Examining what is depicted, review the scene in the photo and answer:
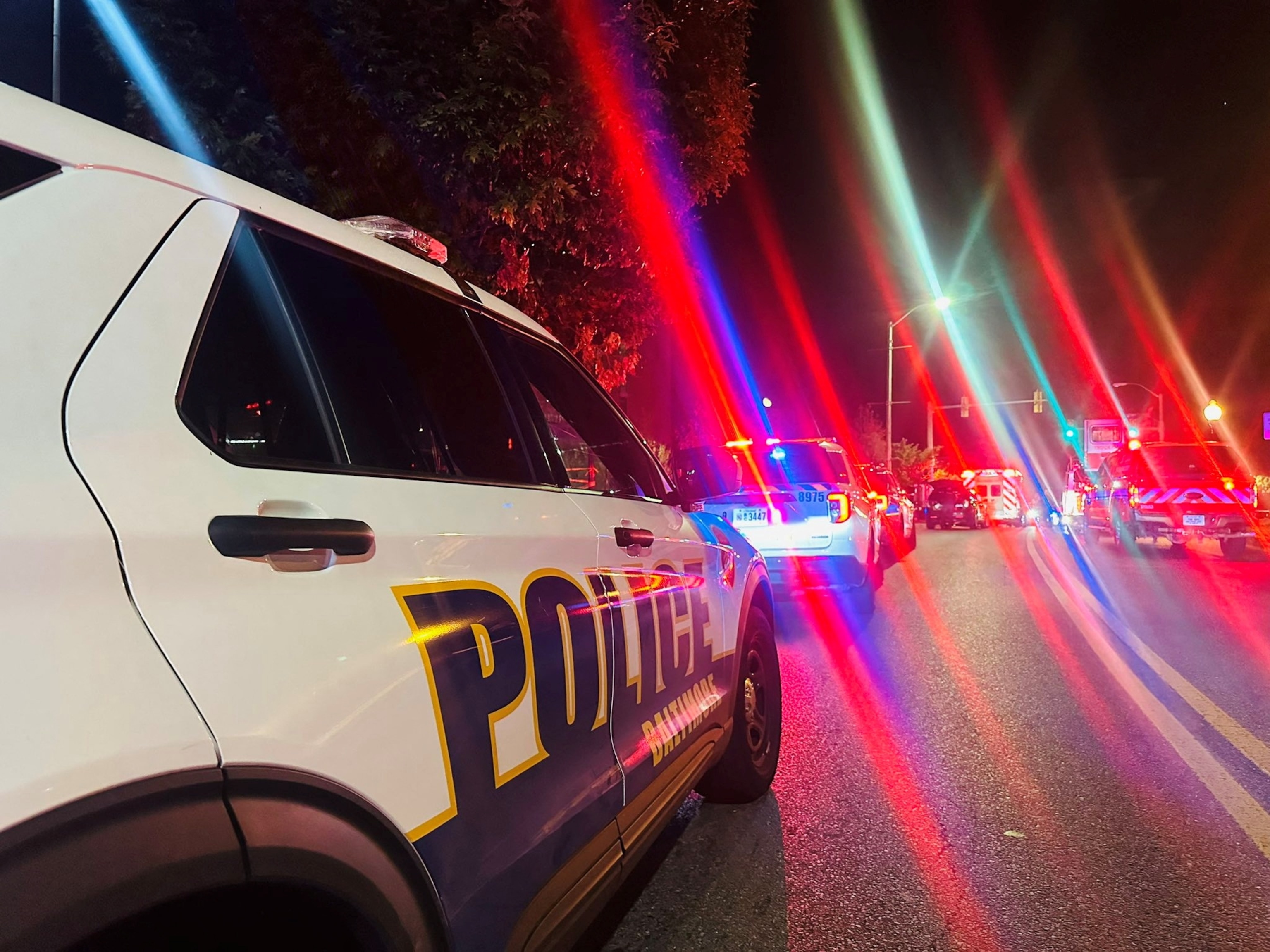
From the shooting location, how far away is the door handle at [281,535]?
1.31 metres

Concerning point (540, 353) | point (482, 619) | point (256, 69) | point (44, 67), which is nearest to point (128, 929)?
point (482, 619)

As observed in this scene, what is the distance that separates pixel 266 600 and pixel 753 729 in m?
3.04

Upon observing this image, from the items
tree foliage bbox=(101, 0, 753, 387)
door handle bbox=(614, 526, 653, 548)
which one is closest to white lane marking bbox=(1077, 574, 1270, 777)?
door handle bbox=(614, 526, 653, 548)

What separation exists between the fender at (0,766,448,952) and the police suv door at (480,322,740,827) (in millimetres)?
1034

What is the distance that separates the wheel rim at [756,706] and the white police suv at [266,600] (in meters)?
1.52

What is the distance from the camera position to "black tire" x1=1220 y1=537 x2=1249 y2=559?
14.7 metres

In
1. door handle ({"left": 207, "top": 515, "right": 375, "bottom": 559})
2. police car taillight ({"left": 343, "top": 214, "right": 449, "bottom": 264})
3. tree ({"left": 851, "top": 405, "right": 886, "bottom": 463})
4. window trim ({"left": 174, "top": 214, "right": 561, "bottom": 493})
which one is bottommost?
door handle ({"left": 207, "top": 515, "right": 375, "bottom": 559})

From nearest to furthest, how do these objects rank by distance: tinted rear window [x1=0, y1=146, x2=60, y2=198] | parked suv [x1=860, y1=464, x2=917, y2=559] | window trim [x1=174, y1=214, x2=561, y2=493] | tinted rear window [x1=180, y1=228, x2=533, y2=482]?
tinted rear window [x1=0, y1=146, x2=60, y2=198] < window trim [x1=174, y1=214, x2=561, y2=493] < tinted rear window [x1=180, y1=228, x2=533, y2=482] < parked suv [x1=860, y1=464, x2=917, y2=559]

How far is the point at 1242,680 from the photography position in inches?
240

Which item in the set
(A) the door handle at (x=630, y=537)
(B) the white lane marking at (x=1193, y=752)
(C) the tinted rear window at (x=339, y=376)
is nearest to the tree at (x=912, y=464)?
(B) the white lane marking at (x=1193, y=752)

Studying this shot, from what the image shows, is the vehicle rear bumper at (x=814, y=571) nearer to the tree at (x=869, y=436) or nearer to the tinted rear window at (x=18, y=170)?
the tinted rear window at (x=18, y=170)

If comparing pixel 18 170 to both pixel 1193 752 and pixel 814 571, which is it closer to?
pixel 1193 752

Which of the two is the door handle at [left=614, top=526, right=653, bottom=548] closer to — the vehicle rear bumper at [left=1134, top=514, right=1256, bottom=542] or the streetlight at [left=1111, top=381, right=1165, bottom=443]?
the vehicle rear bumper at [left=1134, top=514, right=1256, bottom=542]

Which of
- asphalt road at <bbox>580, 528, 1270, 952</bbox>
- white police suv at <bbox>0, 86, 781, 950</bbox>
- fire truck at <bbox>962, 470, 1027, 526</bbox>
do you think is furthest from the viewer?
fire truck at <bbox>962, 470, 1027, 526</bbox>
